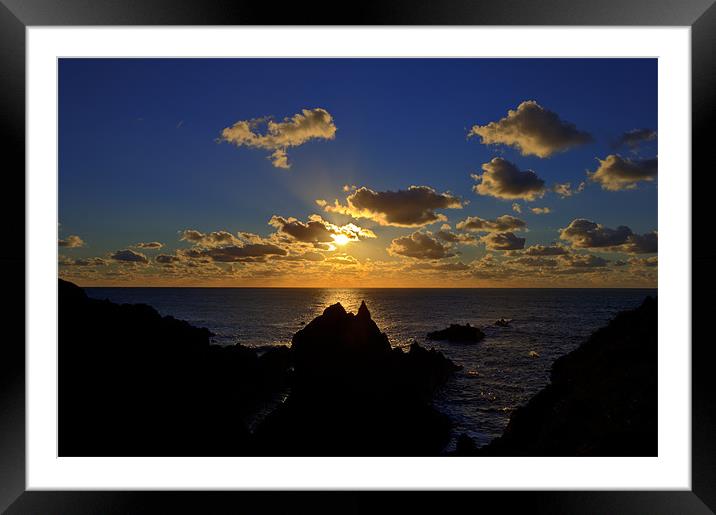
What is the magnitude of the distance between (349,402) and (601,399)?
7521mm

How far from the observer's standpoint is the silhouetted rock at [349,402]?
363 inches

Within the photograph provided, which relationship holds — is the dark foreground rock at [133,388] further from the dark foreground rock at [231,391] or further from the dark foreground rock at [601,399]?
the dark foreground rock at [601,399]

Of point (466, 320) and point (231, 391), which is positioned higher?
point (466, 320)

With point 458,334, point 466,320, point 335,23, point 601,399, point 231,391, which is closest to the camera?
point 335,23

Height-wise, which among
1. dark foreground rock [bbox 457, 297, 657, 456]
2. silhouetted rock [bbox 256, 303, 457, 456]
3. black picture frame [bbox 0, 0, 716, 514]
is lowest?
silhouetted rock [bbox 256, 303, 457, 456]

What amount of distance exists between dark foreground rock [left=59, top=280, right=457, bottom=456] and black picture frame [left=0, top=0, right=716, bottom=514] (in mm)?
4847

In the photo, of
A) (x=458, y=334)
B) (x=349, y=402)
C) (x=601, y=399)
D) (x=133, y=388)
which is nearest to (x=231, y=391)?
(x=349, y=402)

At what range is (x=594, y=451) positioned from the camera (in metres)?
2.50

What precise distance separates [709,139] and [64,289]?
28.6ft

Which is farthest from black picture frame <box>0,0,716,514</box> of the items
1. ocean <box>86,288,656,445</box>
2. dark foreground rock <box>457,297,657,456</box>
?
ocean <box>86,288,656,445</box>

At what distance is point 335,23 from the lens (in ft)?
5.29

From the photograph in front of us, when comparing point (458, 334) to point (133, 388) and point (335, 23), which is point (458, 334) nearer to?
point (133, 388)

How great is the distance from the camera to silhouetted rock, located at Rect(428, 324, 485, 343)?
19.2 metres

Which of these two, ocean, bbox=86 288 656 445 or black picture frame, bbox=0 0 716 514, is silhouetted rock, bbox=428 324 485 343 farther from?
black picture frame, bbox=0 0 716 514
